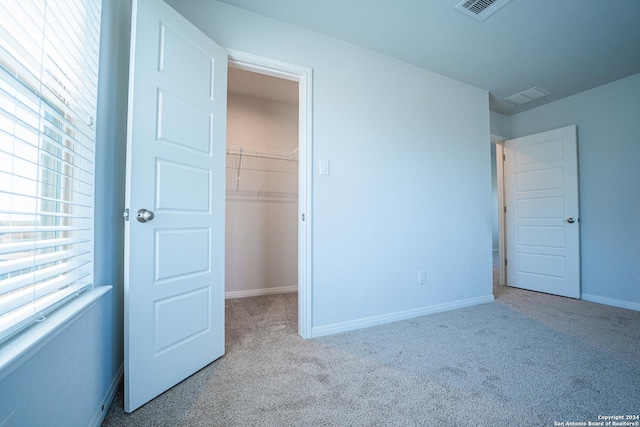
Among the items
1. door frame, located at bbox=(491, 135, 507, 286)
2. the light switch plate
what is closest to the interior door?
the light switch plate

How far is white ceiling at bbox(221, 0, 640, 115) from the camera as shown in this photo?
6.13 feet

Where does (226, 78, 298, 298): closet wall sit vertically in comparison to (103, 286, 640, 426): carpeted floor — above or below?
above

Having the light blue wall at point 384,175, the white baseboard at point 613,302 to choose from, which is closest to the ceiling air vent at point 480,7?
the light blue wall at point 384,175

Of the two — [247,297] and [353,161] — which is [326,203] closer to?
[353,161]

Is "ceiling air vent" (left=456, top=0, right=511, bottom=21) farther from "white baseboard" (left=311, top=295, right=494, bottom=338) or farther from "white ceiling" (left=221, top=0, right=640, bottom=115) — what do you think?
"white baseboard" (left=311, top=295, right=494, bottom=338)

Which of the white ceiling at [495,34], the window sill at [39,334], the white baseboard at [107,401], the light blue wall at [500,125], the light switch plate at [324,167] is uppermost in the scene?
the white ceiling at [495,34]

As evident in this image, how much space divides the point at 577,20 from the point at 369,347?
285 centimetres

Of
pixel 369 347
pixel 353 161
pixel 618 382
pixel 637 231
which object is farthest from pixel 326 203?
pixel 637 231

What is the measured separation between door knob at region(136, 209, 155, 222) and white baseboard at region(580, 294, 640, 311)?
434 centimetres

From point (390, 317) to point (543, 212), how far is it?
257 centimetres

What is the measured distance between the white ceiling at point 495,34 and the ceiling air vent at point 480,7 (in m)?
0.05

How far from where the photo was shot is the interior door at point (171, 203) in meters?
1.27

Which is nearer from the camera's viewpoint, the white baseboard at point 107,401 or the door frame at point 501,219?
the white baseboard at point 107,401

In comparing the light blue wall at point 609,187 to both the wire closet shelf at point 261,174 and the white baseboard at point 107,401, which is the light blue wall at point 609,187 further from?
the white baseboard at point 107,401
